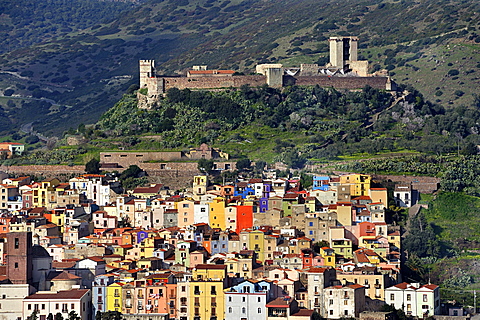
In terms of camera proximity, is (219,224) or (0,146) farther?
(0,146)

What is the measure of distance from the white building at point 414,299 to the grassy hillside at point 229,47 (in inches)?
2044

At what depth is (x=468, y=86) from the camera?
373 ft

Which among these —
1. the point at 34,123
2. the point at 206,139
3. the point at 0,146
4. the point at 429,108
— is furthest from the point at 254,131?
the point at 34,123

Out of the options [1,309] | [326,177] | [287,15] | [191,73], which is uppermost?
[287,15]

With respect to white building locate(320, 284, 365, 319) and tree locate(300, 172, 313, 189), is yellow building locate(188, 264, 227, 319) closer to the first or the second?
white building locate(320, 284, 365, 319)

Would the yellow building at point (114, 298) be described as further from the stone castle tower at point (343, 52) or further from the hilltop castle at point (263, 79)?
the stone castle tower at point (343, 52)

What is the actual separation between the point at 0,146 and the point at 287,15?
63118mm

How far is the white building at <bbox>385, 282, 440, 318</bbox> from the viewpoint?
59719 mm

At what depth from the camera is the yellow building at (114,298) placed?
59.5 meters

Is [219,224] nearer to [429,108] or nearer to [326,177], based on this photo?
[326,177]

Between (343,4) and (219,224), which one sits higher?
(343,4)

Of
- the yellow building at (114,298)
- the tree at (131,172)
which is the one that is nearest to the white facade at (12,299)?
the yellow building at (114,298)

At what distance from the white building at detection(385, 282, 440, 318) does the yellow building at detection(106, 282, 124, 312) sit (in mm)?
11562

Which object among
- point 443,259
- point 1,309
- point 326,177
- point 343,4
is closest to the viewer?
point 1,309
